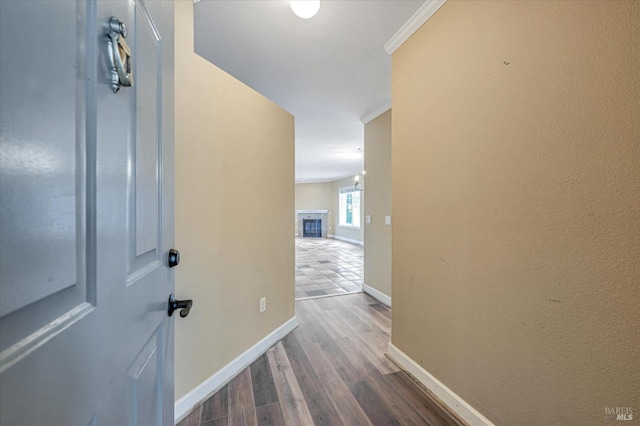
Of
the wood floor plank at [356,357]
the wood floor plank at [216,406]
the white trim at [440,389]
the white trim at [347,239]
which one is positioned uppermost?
the white trim at [347,239]

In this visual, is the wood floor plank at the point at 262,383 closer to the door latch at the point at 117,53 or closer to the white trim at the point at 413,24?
the door latch at the point at 117,53

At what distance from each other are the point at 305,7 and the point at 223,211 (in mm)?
1371

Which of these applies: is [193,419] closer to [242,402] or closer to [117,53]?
[242,402]

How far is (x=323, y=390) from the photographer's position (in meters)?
1.57

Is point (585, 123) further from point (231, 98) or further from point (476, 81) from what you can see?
point (231, 98)

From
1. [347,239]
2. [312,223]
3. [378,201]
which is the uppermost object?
[378,201]

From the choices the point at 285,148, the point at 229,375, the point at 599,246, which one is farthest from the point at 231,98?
the point at 599,246

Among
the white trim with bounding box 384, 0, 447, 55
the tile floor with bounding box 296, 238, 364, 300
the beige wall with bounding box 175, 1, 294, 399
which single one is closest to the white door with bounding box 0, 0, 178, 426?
the beige wall with bounding box 175, 1, 294, 399

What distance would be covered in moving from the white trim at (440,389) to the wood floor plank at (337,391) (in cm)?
48

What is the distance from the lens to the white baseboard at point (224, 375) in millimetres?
1346

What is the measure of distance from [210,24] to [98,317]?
1956 mm

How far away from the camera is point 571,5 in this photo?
0.92m

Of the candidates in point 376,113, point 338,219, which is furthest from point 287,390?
point 338,219

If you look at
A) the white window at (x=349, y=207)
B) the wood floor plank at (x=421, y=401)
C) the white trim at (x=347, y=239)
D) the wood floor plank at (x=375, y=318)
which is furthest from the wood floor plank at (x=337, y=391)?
the white window at (x=349, y=207)
